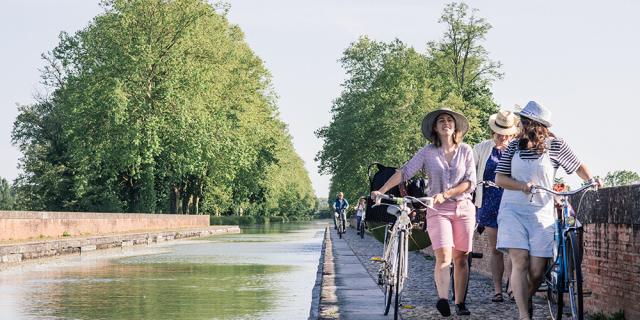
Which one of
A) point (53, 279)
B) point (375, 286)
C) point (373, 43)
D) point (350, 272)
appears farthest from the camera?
point (373, 43)

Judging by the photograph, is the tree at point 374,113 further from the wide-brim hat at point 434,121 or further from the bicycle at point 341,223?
the wide-brim hat at point 434,121

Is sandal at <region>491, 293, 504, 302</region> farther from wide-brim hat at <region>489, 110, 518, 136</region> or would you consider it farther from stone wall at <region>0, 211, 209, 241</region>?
stone wall at <region>0, 211, 209, 241</region>

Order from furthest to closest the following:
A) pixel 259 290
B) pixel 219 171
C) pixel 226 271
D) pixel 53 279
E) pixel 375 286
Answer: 1. pixel 219 171
2. pixel 226 271
3. pixel 53 279
4. pixel 259 290
5. pixel 375 286

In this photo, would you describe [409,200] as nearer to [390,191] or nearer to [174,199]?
[390,191]

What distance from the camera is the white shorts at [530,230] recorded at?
7.95 meters

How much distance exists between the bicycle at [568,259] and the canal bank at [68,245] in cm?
1540

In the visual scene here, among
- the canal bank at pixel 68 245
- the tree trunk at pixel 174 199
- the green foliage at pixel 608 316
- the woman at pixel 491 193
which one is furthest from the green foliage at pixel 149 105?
the green foliage at pixel 608 316

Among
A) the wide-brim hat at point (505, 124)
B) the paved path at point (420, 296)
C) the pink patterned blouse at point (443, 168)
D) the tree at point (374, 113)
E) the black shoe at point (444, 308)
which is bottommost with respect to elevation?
the paved path at point (420, 296)

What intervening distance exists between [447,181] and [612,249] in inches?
62.6

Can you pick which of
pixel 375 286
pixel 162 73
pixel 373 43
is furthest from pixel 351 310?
pixel 373 43

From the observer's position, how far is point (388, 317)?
953 centimetres

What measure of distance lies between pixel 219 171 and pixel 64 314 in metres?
44.6

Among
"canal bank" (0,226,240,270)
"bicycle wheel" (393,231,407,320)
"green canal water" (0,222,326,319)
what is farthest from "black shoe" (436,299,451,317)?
"canal bank" (0,226,240,270)

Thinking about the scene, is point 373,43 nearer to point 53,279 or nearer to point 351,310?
point 53,279
